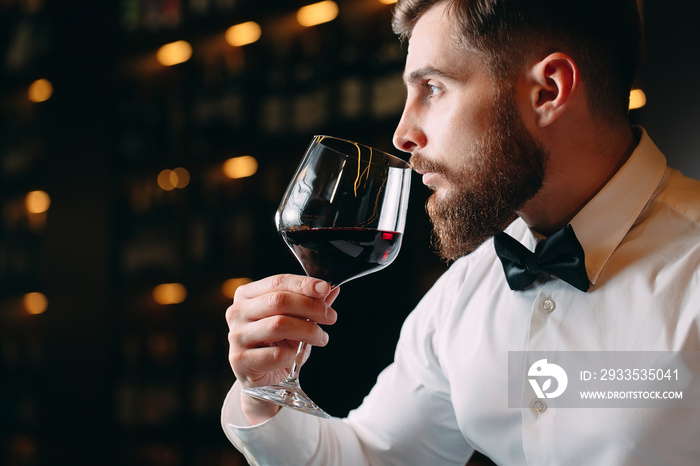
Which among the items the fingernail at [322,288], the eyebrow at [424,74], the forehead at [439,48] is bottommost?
the fingernail at [322,288]

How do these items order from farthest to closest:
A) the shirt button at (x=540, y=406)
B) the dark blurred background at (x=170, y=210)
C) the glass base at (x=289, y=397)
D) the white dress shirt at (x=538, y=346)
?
the dark blurred background at (x=170, y=210), the shirt button at (x=540, y=406), the white dress shirt at (x=538, y=346), the glass base at (x=289, y=397)

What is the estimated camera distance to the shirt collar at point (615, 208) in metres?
1.11

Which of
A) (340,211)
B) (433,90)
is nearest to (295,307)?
(340,211)

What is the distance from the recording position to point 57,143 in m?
3.61

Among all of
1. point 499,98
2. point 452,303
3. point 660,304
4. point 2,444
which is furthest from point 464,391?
point 2,444

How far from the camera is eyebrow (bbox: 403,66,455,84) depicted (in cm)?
122

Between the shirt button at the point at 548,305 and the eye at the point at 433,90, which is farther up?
the eye at the point at 433,90

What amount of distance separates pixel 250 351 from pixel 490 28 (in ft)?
2.54

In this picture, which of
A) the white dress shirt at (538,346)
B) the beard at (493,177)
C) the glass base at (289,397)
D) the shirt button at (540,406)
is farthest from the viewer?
the beard at (493,177)

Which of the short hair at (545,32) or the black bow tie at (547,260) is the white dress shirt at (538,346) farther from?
the short hair at (545,32)

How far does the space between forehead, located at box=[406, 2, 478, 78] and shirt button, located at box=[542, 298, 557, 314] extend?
0.47 m

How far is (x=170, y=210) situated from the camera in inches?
132

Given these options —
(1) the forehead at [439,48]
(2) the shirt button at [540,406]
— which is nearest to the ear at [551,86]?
(1) the forehead at [439,48]

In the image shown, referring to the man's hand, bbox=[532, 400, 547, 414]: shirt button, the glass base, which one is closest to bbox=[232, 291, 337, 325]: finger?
the man's hand
